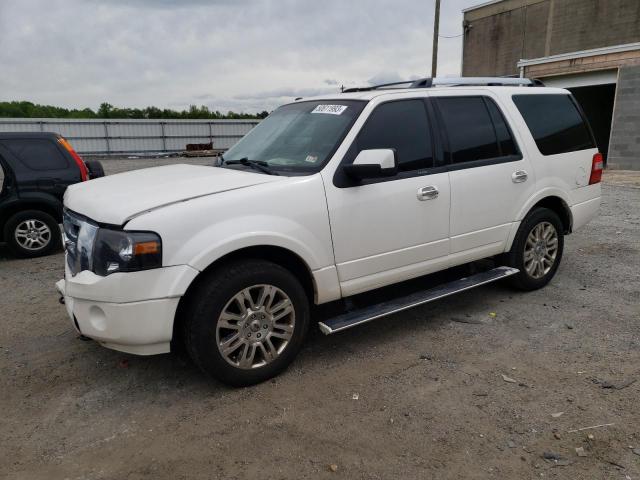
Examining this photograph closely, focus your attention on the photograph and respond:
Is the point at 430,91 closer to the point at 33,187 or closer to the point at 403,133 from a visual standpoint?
the point at 403,133

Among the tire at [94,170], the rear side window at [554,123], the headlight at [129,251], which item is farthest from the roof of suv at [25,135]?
the rear side window at [554,123]

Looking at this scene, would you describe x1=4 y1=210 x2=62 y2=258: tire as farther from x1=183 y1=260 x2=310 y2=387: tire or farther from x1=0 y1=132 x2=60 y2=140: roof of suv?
x1=183 y1=260 x2=310 y2=387: tire

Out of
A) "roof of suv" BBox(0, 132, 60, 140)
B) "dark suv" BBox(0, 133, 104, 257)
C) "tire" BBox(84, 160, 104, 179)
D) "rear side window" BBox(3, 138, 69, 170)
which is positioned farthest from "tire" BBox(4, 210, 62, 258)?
"roof of suv" BBox(0, 132, 60, 140)

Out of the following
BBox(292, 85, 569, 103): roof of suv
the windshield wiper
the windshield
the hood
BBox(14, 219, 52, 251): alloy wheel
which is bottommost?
BBox(14, 219, 52, 251): alloy wheel

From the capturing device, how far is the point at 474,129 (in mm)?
4438

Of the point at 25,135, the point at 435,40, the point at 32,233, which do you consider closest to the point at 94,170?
the point at 25,135

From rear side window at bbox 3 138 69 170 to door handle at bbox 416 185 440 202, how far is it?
5516 mm

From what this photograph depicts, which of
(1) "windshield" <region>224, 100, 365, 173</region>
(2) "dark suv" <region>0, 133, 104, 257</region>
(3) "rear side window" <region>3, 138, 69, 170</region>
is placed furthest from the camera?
(3) "rear side window" <region>3, 138, 69, 170</region>

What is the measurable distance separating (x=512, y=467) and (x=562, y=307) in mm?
2511

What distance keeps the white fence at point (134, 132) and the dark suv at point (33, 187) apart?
2408 cm

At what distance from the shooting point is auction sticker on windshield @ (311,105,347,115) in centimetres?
395

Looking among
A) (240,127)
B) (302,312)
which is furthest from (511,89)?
(240,127)

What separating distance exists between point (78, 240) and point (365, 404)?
2.11 m

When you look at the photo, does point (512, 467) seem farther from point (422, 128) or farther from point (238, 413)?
point (422, 128)
